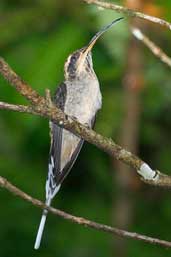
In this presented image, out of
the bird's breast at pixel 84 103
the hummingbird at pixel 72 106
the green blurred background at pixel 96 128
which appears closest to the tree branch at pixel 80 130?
the hummingbird at pixel 72 106

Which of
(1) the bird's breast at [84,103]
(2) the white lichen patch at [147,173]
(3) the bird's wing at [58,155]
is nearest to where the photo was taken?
(2) the white lichen patch at [147,173]

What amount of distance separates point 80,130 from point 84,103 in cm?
128

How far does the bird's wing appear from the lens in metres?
4.29

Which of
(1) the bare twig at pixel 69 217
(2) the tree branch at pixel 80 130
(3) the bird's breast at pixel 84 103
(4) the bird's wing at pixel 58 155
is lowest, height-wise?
(1) the bare twig at pixel 69 217

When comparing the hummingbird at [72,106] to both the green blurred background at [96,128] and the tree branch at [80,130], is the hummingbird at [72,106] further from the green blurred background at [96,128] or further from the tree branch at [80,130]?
the tree branch at [80,130]

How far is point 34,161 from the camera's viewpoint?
25.1 feet

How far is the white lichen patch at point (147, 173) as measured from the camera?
3.29 metres

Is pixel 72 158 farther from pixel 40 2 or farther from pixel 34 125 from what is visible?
pixel 40 2

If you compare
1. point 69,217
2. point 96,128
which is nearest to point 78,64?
point 96,128

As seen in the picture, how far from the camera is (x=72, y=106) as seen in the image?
450 centimetres

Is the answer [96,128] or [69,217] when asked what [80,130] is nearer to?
[69,217]

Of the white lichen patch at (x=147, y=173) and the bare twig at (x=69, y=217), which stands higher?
the white lichen patch at (x=147, y=173)

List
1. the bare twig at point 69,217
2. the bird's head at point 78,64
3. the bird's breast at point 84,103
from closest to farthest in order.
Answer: the bare twig at point 69,217
the bird's breast at point 84,103
the bird's head at point 78,64

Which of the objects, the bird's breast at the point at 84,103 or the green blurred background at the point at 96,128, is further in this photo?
the green blurred background at the point at 96,128
